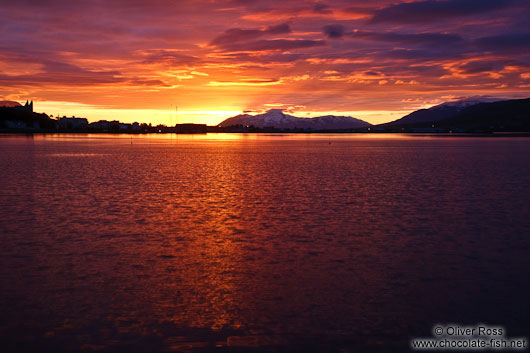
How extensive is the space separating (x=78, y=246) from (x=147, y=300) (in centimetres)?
748

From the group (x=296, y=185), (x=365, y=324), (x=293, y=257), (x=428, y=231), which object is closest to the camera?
(x=365, y=324)

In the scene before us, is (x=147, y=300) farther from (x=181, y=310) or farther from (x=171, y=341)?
(x=171, y=341)

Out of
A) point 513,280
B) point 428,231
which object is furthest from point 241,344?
point 428,231

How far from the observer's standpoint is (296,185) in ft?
141

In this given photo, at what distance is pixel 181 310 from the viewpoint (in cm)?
1265

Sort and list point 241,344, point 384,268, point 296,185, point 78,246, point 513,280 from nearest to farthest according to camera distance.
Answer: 1. point 241,344
2. point 513,280
3. point 384,268
4. point 78,246
5. point 296,185

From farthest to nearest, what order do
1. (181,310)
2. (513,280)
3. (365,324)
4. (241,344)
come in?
1. (513,280)
2. (181,310)
3. (365,324)
4. (241,344)

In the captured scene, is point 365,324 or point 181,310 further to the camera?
point 181,310

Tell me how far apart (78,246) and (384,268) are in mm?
12012

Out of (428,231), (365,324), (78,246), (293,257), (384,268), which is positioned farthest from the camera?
(428,231)

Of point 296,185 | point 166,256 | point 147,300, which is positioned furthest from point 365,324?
point 296,185

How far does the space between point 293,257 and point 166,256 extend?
478cm

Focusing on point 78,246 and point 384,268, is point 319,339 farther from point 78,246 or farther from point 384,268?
point 78,246

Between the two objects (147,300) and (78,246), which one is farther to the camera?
(78,246)
